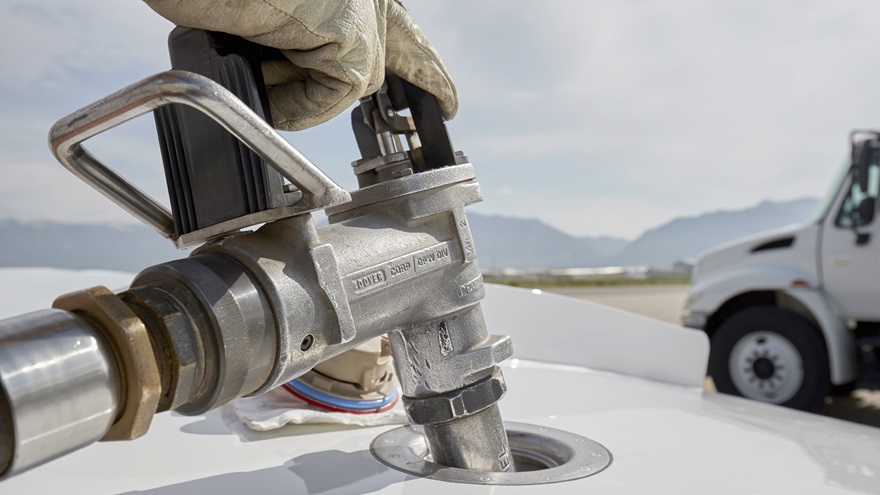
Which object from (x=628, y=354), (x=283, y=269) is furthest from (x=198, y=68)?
(x=628, y=354)

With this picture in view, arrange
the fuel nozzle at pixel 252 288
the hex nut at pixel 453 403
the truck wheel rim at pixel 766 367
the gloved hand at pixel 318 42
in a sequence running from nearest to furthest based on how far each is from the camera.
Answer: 1. the fuel nozzle at pixel 252 288
2. the gloved hand at pixel 318 42
3. the hex nut at pixel 453 403
4. the truck wheel rim at pixel 766 367

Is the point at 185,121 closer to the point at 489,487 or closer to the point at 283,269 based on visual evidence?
the point at 283,269

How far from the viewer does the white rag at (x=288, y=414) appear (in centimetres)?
140

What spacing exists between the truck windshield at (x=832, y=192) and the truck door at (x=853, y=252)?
0.05 meters

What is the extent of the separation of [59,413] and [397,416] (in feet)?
3.18

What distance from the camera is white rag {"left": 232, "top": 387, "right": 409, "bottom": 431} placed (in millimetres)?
1403

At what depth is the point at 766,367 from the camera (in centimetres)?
544

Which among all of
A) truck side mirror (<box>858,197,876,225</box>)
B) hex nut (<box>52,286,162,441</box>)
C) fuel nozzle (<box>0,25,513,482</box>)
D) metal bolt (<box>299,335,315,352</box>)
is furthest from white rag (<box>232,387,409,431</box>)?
truck side mirror (<box>858,197,876,225</box>)

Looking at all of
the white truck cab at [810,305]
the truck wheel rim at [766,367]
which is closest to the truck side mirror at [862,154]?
the white truck cab at [810,305]

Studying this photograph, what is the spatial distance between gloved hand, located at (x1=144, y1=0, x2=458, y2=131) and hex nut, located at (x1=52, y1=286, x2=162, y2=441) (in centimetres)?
32

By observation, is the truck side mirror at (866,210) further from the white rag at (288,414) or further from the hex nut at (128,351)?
the hex nut at (128,351)

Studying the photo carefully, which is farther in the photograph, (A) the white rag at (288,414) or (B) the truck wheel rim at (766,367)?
(B) the truck wheel rim at (766,367)

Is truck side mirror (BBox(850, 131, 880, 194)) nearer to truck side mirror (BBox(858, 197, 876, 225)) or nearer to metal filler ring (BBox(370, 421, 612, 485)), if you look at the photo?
truck side mirror (BBox(858, 197, 876, 225))

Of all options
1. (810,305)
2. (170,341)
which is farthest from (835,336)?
(170,341)
